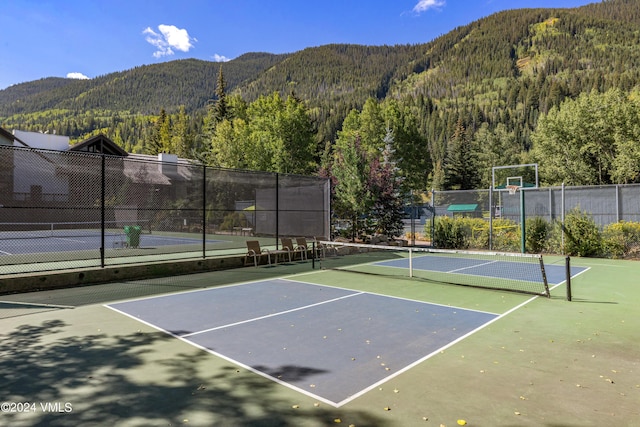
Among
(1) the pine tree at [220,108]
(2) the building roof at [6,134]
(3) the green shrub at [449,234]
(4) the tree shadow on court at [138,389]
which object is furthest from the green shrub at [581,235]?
(1) the pine tree at [220,108]

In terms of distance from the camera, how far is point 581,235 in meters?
16.1

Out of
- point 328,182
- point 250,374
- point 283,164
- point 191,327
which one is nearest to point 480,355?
point 250,374

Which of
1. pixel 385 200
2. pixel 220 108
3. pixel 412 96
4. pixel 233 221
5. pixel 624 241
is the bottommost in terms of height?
pixel 624 241

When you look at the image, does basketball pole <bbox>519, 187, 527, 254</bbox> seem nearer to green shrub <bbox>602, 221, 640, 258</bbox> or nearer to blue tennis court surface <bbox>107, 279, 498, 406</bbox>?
green shrub <bbox>602, 221, 640, 258</bbox>

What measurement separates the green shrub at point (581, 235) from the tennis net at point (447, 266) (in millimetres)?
2308

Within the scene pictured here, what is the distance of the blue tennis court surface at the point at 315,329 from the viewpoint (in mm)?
4578

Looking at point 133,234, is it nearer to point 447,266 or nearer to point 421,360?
point 447,266

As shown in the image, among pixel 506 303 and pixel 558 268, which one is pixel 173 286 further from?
pixel 558 268

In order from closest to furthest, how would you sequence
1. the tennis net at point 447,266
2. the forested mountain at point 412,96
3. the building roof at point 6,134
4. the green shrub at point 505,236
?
1. the tennis net at point 447,266
2. the green shrub at point 505,236
3. the building roof at point 6,134
4. the forested mountain at point 412,96

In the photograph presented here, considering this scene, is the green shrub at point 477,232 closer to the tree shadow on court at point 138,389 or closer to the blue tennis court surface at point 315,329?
the blue tennis court surface at point 315,329

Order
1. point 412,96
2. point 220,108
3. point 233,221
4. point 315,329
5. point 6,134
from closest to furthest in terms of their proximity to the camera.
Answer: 1. point 315,329
2. point 233,221
3. point 6,134
4. point 220,108
5. point 412,96

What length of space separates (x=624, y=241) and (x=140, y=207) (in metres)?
25.7

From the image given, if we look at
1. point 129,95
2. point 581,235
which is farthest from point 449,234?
point 129,95

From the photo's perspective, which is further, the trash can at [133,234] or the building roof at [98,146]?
the building roof at [98,146]
